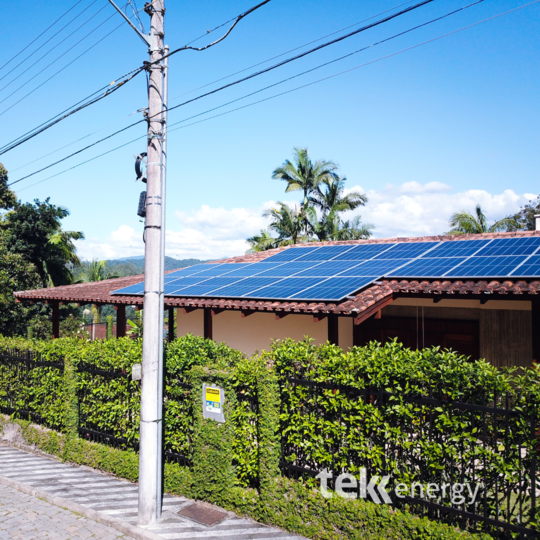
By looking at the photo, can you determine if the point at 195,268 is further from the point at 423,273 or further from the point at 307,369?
the point at 307,369

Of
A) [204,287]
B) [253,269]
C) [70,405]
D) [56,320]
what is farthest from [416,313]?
[56,320]

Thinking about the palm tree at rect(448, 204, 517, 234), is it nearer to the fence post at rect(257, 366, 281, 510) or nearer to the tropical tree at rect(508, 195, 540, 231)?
the tropical tree at rect(508, 195, 540, 231)

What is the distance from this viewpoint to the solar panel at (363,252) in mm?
14986

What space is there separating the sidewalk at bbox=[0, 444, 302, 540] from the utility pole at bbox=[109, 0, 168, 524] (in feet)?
1.08

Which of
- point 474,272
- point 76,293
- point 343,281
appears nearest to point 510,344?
point 474,272

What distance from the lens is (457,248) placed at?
1397cm

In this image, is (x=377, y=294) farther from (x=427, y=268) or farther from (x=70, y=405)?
(x=70, y=405)

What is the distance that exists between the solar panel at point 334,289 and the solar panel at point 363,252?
2772mm

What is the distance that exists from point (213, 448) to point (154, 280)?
2657mm

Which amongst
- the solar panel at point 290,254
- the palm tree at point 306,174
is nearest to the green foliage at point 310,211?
the palm tree at point 306,174

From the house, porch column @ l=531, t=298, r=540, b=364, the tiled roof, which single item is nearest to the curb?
the house

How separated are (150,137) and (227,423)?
4.37 metres

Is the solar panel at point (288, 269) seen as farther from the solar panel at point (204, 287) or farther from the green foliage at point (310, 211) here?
the green foliage at point (310, 211)

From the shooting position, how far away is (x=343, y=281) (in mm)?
12047
